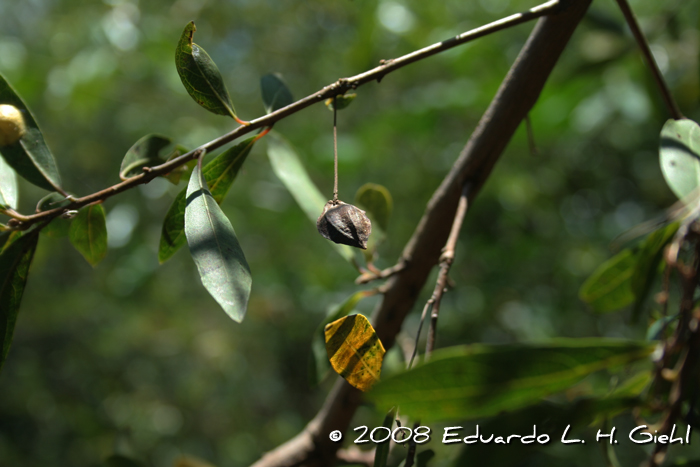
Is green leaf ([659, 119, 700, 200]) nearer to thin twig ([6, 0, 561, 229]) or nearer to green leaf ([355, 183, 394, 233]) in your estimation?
thin twig ([6, 0, 561, 229])

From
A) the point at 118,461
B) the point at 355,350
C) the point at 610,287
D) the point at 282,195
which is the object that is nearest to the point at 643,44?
the point at 610,287

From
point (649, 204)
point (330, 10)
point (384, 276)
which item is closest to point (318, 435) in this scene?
point (384, 276)

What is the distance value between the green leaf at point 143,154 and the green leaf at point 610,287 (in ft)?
1.64

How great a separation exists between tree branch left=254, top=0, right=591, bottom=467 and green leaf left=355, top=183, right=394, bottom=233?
0.05 meters

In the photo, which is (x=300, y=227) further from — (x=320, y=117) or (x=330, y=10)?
(x=330, y=10)

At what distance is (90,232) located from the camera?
39cm

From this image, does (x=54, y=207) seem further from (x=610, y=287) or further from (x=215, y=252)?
(x=610, y=287)

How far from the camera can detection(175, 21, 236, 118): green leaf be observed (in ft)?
1.10

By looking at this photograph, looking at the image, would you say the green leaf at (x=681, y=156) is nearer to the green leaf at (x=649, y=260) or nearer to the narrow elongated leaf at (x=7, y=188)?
the green leaf at (x=649, y=260)

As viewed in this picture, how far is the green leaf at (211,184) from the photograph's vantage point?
1.27 ft

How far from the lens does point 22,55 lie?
1.51m

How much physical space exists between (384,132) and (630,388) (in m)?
0.89

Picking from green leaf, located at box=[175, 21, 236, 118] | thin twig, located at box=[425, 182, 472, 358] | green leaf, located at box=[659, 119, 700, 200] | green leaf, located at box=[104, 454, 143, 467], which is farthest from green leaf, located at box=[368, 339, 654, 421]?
green leaf, located at box=[104, 454, 143, 467]

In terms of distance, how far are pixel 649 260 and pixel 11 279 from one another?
56 centimetres
